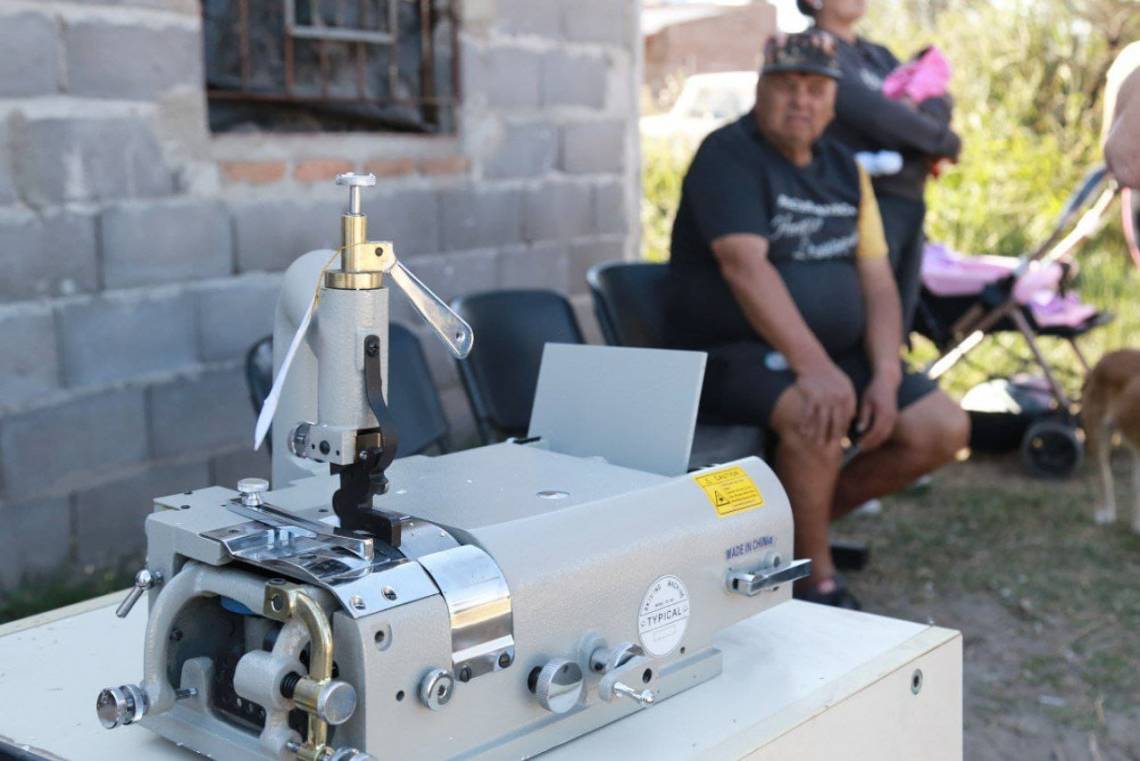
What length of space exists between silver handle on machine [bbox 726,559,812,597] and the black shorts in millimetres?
1738

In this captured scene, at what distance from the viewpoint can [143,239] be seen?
3248mm

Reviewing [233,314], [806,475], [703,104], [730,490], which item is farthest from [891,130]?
[703,104]

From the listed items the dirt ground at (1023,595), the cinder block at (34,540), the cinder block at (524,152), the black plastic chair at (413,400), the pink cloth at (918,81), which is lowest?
the dirt ground at (1023,595)

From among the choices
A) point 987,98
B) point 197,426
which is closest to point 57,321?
point 197,426

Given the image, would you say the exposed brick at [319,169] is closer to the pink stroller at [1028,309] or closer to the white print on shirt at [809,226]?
the white print on shirt at [809,226]

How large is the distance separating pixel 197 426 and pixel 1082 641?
2290 millimetres

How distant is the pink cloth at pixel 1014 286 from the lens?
470cm

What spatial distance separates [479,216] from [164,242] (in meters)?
1.12

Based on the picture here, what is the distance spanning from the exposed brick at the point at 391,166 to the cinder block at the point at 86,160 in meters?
0.67

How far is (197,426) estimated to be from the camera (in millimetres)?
3477

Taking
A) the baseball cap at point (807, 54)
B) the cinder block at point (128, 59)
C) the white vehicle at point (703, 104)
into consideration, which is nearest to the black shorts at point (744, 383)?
the baseball cap at point (807, 54)

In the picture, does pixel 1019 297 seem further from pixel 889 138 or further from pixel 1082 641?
pixel 1082 641

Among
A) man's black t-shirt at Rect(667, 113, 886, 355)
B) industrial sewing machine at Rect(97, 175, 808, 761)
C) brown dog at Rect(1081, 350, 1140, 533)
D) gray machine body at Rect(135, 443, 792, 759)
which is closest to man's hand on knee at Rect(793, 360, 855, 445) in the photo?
man's black t-shirt at Rect(667, 113, 886, 355)

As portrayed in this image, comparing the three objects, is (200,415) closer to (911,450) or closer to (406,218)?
(406,218)
